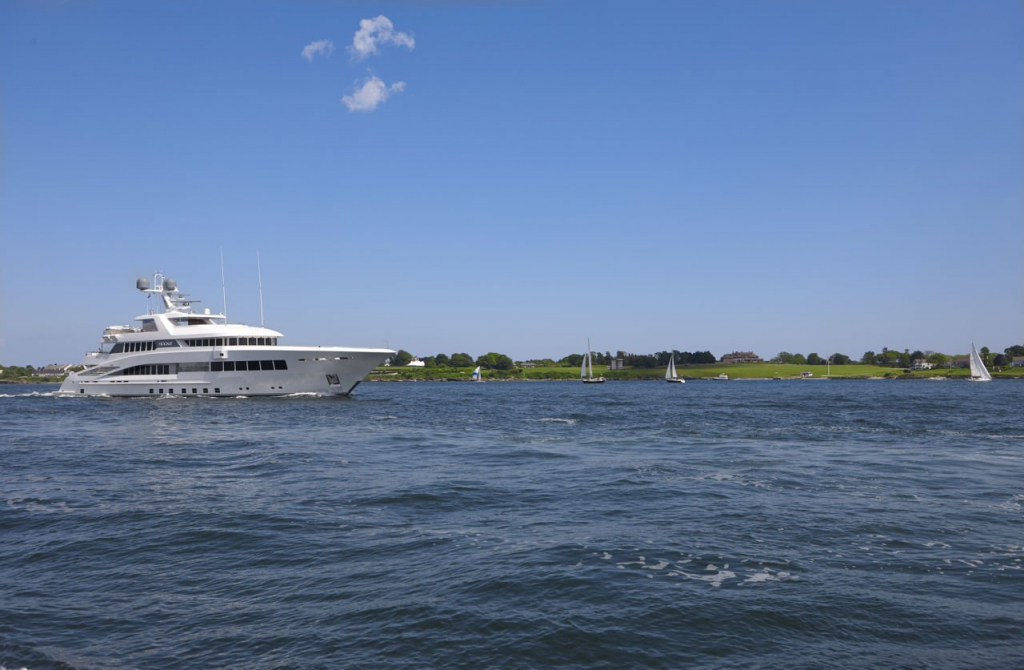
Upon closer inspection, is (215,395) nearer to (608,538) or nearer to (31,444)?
(31,444)

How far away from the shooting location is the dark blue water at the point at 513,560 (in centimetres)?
930

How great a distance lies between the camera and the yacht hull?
69.6m

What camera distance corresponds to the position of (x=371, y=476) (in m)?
23.8

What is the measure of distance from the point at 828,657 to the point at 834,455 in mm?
22837

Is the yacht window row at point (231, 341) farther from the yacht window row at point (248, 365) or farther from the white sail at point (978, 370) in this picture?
the white sail at point (978, 370)

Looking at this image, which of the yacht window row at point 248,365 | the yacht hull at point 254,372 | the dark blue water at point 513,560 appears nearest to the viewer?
the dark blue water at point 513,560

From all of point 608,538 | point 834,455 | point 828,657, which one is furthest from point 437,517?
point 834,455

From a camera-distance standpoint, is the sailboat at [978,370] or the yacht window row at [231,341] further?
the sailboat at [978,370]

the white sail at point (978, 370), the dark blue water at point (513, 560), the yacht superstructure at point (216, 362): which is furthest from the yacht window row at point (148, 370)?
the white sail at point (978, 370)

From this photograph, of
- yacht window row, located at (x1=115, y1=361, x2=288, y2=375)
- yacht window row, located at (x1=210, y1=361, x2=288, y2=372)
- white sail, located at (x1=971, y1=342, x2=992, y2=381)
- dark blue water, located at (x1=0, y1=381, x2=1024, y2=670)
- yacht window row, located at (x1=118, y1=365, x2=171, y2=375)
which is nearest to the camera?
dark blue water, located at (x1=0, y1=381, x2=1024, y2=670)

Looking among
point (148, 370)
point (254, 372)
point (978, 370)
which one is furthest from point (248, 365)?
point (978, 370)

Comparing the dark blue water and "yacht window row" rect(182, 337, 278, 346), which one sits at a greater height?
"yacht window row" rect(182, 337, 278, 346)

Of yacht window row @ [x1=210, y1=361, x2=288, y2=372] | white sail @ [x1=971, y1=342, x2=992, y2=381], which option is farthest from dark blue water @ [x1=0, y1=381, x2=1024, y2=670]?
white sail @ [x1=971, y1=342, x2=992, y2=381]

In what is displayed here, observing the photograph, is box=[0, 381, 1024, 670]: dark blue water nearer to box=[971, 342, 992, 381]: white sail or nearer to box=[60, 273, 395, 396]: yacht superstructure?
box=[60, 273, 395, 396]: yacht superstructure
